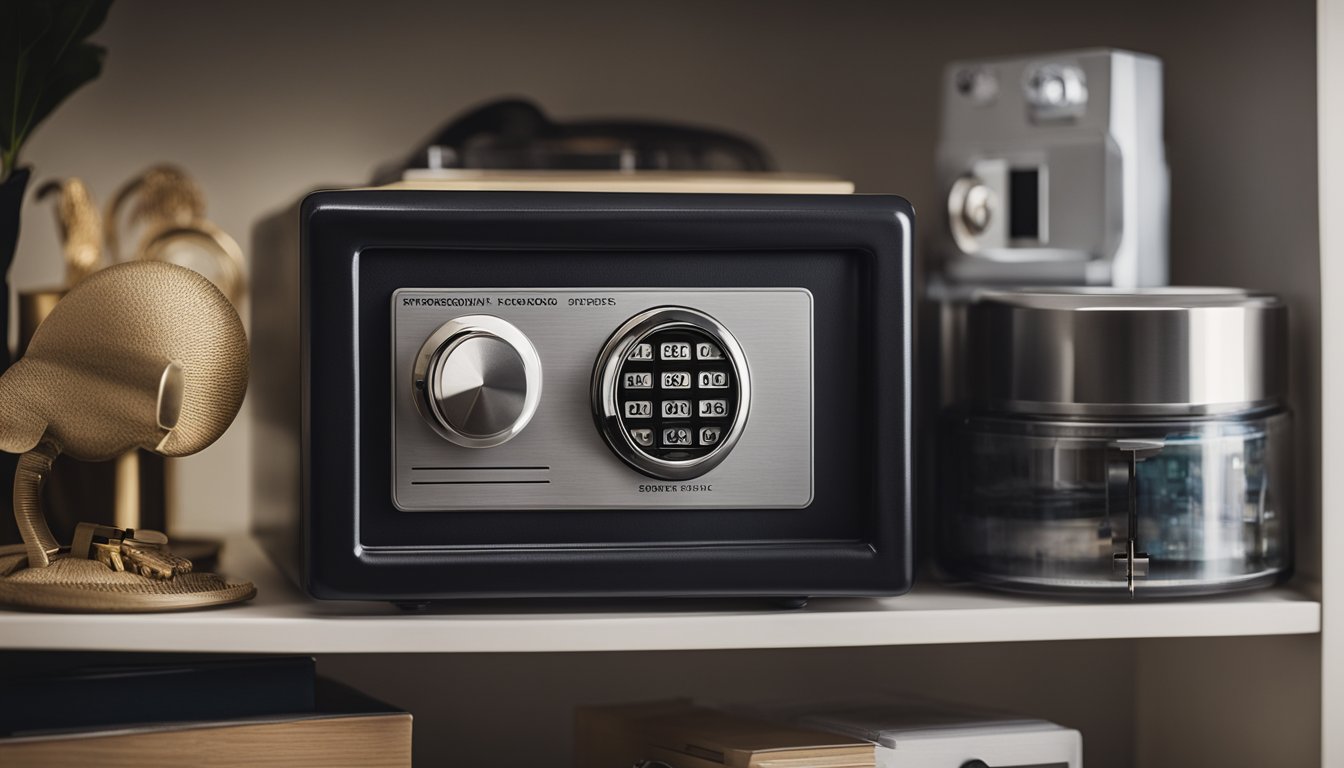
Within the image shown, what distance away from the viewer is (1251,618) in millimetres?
687

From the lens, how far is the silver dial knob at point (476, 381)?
63cm

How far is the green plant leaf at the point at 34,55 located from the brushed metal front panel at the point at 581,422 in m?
0.29

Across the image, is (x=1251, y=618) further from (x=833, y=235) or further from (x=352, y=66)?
(x=352, y=66)

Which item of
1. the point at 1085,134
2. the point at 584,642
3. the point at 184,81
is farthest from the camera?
the point at 184,81

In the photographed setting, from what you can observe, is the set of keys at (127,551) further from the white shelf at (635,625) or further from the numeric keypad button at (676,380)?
the numeric keypad button at (676,380)

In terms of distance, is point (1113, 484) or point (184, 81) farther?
point (184, 81)

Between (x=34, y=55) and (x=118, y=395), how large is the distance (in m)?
Answer: 0.24

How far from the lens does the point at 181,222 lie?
2.90 feet

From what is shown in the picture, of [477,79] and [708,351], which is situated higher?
[477,79]

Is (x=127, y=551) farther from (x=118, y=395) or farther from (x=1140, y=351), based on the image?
(x=1140, y=351)

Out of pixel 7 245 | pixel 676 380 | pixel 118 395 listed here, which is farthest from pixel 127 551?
pixel 676 380

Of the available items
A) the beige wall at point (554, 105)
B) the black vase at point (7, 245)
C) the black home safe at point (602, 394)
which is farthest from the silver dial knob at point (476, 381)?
the beige wall at point (554, 105)

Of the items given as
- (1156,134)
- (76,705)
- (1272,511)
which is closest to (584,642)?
(76,705)

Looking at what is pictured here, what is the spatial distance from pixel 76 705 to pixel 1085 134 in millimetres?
644
